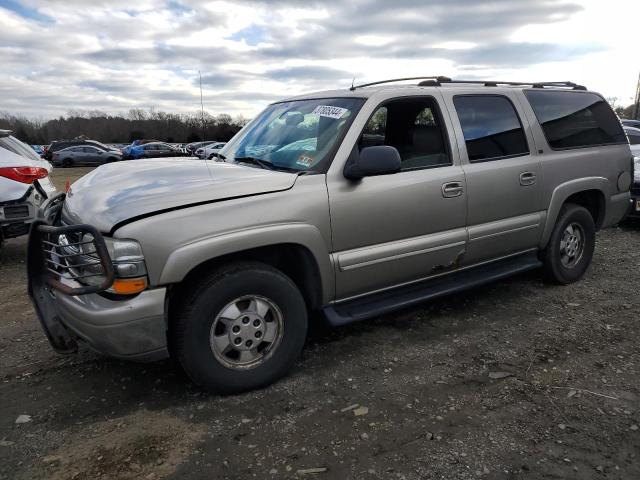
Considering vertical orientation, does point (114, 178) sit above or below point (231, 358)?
above

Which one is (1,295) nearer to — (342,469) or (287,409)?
(287,409)

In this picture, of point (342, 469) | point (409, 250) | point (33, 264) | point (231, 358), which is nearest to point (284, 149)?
point (409, 250)

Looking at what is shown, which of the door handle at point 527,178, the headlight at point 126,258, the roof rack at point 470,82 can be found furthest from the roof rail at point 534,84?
the headlight at point 126,258

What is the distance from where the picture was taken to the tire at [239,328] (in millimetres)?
2797

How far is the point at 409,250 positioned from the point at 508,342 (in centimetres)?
107

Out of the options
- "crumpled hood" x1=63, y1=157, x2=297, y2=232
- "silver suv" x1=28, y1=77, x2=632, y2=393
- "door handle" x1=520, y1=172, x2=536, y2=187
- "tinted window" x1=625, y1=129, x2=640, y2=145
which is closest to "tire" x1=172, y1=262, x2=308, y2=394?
"silver suv" x1=28, y1=77, x2=632, y2=393

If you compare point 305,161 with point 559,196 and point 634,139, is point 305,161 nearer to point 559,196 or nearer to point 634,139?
point 559,196

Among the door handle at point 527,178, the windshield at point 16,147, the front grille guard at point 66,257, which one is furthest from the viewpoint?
the windshield at point 16,147

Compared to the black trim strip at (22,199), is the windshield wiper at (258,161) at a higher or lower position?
higher

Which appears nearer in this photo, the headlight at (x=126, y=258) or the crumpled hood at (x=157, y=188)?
the headlight at (x=126, y=258)

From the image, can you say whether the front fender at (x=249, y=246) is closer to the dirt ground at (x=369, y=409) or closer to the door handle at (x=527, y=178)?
the dirt ground at (x=369, y=409)

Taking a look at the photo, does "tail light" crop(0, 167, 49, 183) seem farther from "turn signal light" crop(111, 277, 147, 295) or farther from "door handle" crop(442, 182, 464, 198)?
"door handle" crop(442, 182, 464, 198)

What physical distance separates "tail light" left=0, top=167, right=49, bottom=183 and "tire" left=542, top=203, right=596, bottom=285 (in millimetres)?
5767

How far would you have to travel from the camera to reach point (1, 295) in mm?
5086
